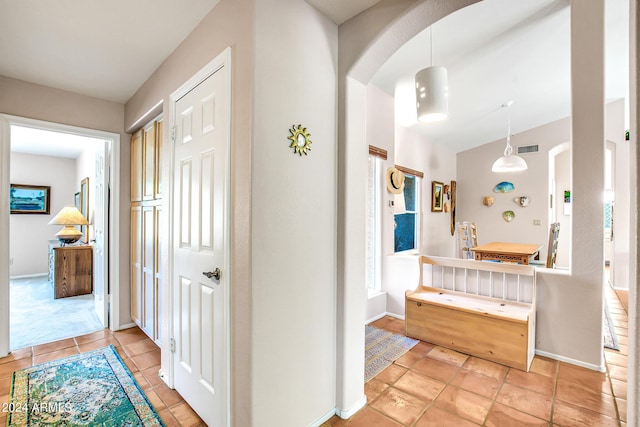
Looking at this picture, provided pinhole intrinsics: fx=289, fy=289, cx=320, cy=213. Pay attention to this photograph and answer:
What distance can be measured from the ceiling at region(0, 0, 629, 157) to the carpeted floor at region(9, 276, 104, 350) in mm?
2495

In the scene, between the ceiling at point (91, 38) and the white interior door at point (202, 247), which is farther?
the ceiling at point (91, 38)

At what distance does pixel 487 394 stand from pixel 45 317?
15.6ft

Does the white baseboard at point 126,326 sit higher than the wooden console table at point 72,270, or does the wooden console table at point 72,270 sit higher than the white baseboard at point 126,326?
the wooden console table at point 72,270

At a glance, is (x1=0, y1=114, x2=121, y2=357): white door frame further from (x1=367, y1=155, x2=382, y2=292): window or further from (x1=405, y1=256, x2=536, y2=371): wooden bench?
(x1=405, y1=256, x2=536, y2=371): wooden bench

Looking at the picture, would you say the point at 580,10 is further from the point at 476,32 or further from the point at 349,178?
the point at 349,178

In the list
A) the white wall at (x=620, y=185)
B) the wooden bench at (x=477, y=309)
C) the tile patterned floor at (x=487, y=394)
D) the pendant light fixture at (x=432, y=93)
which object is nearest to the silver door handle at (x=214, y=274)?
the tile patterned floor at (x=487, y=394)

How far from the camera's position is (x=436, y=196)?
5660 millimetres

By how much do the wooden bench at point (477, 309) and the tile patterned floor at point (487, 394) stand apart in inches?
5.2

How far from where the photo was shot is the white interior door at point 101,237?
3.22m

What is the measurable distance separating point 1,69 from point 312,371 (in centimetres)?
343

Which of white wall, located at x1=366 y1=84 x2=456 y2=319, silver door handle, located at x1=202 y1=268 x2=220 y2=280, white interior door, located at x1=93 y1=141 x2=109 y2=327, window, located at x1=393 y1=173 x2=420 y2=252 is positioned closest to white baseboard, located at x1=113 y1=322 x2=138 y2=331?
white interior door, located at x1=93 y1=141 x2=109 y2=327

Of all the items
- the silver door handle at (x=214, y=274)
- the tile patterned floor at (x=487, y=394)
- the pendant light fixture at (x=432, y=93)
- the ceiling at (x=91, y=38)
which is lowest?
the tile patterned floor at (x=487, y=394)

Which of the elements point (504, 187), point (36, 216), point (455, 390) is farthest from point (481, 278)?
point (36, 216)

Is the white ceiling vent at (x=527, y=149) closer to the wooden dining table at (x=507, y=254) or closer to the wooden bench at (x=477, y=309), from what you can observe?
the wooden dining table at (x=507, y=254)
